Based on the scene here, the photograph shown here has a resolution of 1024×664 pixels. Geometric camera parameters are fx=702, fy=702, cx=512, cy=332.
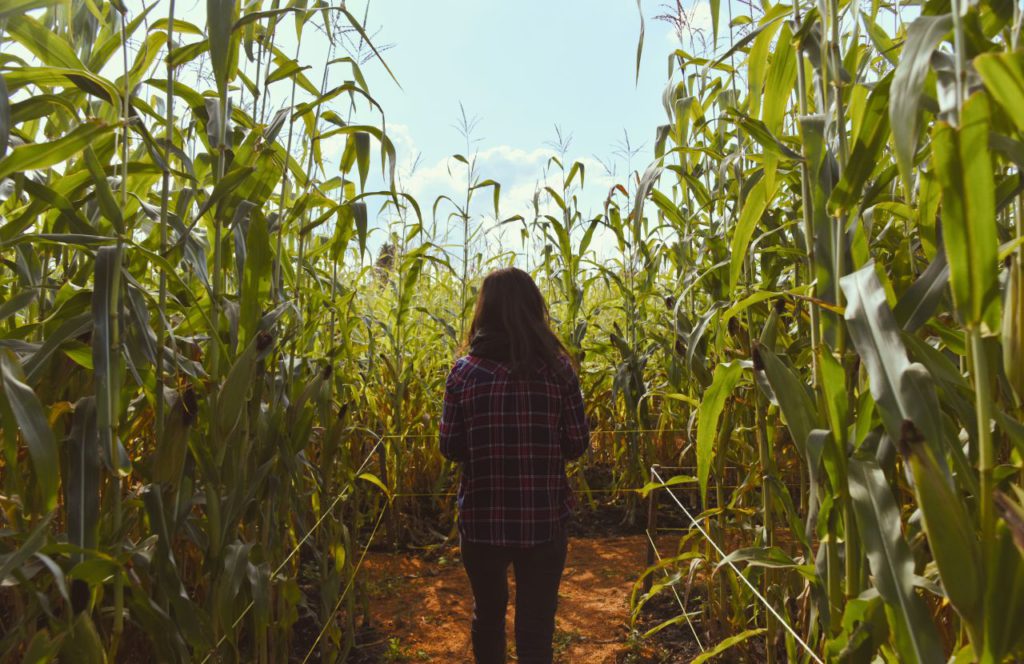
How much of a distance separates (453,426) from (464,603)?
134cm

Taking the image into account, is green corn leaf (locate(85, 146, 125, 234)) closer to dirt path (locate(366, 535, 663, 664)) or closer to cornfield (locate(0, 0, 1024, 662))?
cornfield (locate(0, 0, 1024, 662))

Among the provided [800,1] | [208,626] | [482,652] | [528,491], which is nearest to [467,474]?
[528,491]

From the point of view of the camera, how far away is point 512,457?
7.18ft

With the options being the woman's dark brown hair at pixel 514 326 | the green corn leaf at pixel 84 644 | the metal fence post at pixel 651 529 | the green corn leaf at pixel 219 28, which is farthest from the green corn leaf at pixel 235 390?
the metal fence post at pixel 651 529

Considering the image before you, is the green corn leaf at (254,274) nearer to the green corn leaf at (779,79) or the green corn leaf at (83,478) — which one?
the green corn leaf at (83,478)

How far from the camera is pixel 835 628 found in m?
1.14

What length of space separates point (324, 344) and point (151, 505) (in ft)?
6.03

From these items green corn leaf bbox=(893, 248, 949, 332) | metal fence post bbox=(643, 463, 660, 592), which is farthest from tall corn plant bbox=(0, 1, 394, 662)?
metal fence post bbox=(643, 463, 660, 592)

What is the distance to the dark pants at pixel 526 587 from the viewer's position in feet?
7.23

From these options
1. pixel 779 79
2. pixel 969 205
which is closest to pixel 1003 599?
pixel 969 205

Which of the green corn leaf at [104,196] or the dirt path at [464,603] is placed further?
the dirt path at [464,603]

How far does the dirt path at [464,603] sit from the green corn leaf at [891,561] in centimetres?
194

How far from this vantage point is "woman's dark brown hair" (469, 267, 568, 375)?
2.16 metres

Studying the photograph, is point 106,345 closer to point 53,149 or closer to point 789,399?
point 53,149
